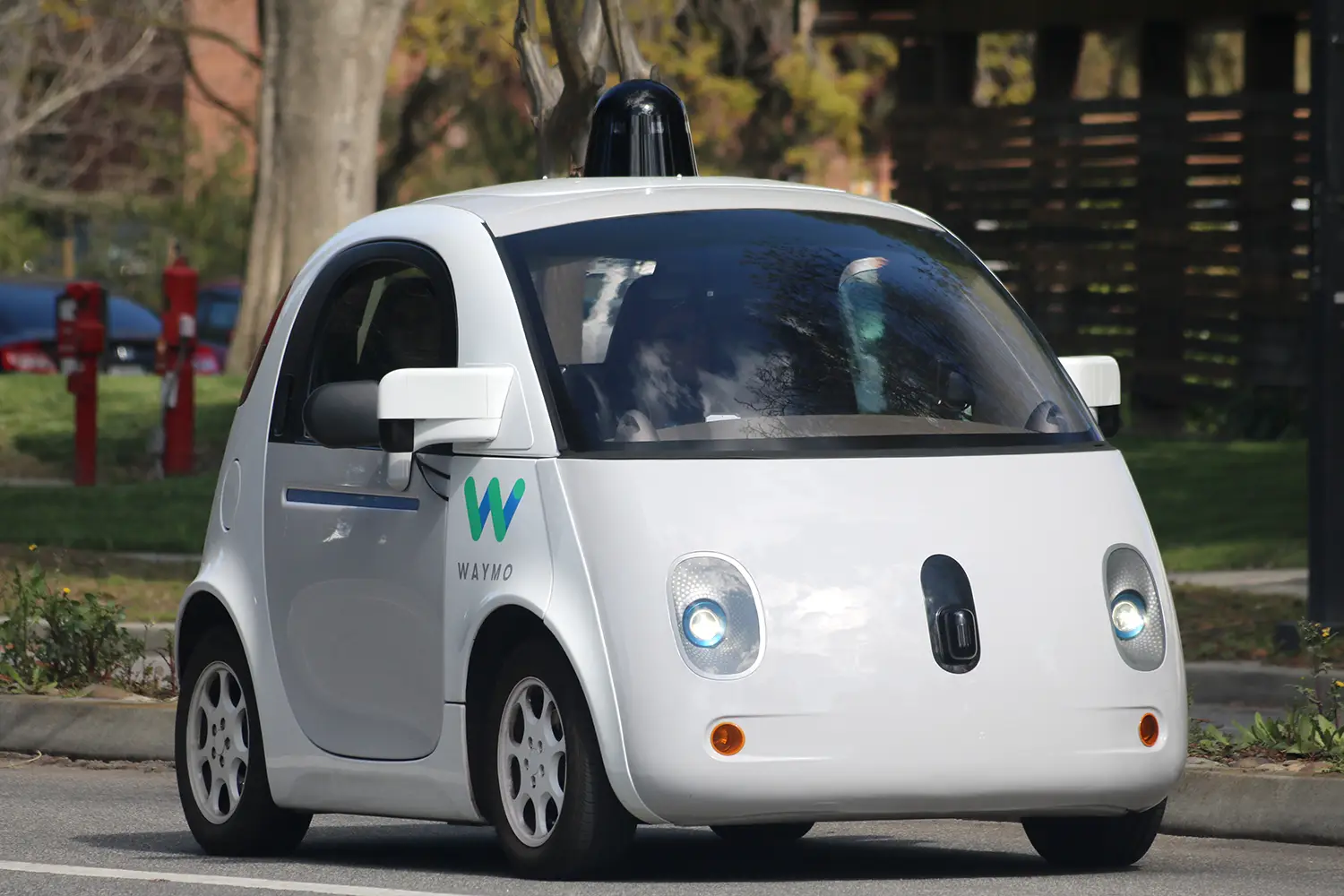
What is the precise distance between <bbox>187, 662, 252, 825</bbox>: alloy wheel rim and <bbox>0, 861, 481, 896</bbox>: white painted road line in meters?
0.62

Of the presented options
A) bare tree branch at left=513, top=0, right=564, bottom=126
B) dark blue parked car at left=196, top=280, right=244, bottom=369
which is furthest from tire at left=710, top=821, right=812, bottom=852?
dark blue parked car at left=196, top=280, right=244, bottom=369

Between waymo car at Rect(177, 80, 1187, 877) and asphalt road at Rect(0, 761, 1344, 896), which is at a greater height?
waymo car at Rect(177, 80, 1187, 877)

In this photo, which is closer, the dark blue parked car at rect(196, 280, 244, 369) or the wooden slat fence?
the wooden slat fence

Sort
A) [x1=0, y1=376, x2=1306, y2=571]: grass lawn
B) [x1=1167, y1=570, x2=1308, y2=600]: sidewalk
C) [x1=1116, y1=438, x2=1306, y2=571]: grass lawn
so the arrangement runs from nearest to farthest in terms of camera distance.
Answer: [x1=1167, y1=570, x2=1308, y2=600]: sidewalk, [x1=1116, y1=438, x2=1306, y2=571]: grass lawn, [x1=0, y1=376, x2=1306, y2=571]: grass lawn

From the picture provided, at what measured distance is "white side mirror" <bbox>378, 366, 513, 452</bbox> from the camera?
23.6ft

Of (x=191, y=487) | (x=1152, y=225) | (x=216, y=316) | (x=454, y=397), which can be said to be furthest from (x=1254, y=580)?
(x=216, y=316)

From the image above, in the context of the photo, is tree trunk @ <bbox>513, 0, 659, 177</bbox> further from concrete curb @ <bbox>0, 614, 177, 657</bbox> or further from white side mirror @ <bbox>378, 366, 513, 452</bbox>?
white side mirror @ <bbox>378, 366, 513, 452</bbox>

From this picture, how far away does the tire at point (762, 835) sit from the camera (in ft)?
27.5

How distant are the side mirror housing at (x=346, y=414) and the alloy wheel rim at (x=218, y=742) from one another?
91 cm

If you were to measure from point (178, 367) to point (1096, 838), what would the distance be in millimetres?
14372

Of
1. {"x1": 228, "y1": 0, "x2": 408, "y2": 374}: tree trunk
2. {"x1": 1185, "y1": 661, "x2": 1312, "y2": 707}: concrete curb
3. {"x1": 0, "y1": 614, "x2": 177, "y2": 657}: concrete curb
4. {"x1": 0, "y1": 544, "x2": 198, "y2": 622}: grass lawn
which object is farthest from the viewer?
{"x1": 228, "y1": 0, "x2": 408, "y2": 374}: tree trunk

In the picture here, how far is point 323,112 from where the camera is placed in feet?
80.3

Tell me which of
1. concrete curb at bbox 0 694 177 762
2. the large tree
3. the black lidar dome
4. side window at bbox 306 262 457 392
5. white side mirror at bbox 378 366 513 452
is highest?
the large tree

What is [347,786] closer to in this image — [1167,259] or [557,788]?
[557,788]
